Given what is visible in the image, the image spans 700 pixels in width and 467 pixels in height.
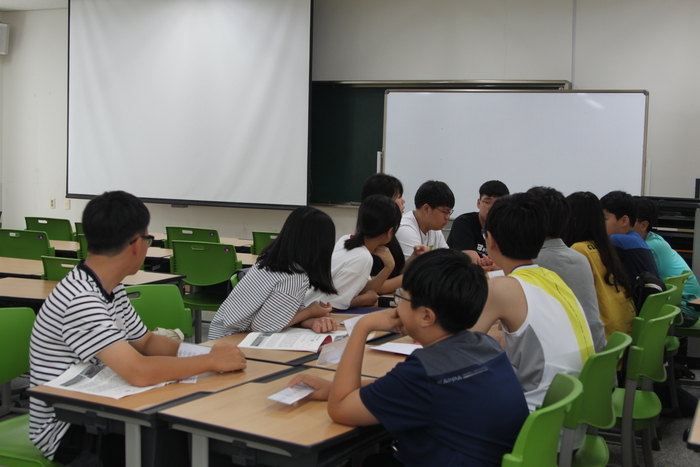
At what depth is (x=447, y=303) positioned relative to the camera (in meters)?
1.43

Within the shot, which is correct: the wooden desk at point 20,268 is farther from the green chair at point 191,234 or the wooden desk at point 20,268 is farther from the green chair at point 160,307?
the green chair at point 160,307

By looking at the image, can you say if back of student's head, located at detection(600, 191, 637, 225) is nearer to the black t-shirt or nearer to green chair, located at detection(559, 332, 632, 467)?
the black t-shirt

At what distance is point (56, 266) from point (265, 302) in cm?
175

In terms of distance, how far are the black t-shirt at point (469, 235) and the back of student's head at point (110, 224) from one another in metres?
2.62

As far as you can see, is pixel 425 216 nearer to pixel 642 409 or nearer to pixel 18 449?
pixel 642 409

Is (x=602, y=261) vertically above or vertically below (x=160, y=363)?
above

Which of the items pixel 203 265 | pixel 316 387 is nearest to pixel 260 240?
pixel 203 265

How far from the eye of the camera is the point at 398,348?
216 centimetres

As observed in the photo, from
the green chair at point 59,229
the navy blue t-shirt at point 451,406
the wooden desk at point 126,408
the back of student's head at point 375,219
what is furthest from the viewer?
the green chair at point 59,229

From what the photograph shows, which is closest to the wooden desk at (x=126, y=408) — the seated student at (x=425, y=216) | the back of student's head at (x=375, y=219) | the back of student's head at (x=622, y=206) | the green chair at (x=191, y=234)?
the back of student's head at (x=375, y=219)

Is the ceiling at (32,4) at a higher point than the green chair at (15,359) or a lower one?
higher

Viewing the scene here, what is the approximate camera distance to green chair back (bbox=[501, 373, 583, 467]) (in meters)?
1.25

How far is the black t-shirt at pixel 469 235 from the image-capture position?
4.05 m

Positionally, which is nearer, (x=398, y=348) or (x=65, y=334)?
(x=65, y=334)
